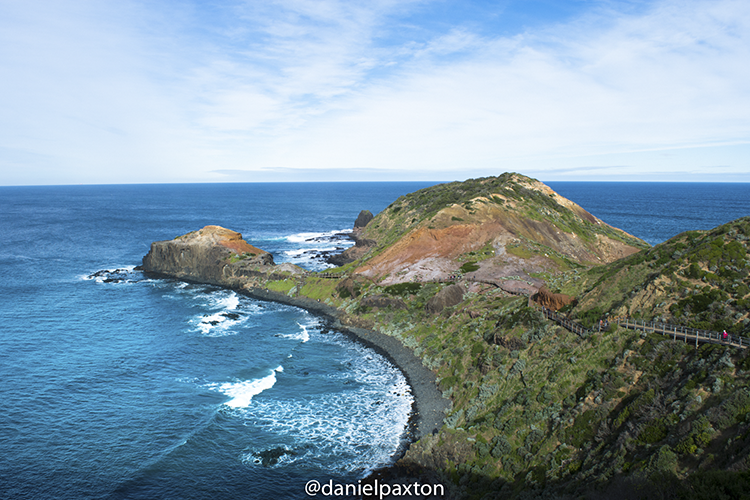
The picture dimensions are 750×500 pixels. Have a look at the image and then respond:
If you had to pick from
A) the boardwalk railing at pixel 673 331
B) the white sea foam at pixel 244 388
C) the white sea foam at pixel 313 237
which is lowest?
the white sea foam at pixel 244 388

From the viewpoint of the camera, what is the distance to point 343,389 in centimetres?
4800

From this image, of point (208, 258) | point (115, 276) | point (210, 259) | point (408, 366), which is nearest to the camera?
point (408, 366)

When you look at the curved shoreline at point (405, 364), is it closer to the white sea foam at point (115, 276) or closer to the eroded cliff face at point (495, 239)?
the eroded cliff face at point (495, 239)

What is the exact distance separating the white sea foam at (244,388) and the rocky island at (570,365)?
16.6 metres

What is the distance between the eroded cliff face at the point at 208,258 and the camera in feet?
310

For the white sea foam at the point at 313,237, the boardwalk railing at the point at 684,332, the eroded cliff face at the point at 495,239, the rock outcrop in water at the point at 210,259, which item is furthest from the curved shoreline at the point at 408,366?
the white sea foam at the point at 313,237

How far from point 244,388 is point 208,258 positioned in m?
56.3

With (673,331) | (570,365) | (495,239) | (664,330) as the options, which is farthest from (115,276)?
(673,331)

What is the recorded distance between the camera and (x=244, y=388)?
48.2 m

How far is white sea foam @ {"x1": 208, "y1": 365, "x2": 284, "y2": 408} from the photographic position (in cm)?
4516

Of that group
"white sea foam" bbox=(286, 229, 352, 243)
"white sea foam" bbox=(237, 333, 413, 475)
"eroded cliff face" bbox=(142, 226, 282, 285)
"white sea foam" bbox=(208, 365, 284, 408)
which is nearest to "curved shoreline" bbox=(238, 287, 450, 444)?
"white sea foam" bbox=(237, 333, 413, 475)

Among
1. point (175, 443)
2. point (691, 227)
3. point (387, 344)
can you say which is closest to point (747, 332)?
point (387, 344)

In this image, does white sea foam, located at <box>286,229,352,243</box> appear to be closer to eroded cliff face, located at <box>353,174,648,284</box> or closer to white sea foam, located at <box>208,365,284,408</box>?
eroded cliff face, located at <box>353,174,648,284</box>

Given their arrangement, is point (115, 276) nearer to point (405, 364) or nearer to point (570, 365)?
point (405, 364)
